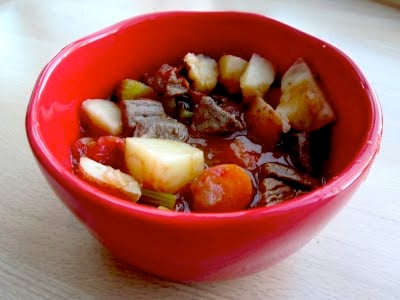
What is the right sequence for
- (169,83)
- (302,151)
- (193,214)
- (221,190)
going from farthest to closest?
(169,83)
(302,151)
(221,190)
(193,214)

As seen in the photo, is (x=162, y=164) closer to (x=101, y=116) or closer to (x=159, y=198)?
(x=159, y=198)

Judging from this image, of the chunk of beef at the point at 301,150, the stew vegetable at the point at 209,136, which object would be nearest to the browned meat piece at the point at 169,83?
the stew vegetable at the point at 209,136

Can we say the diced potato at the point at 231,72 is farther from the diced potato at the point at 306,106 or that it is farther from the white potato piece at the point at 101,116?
the white potato piece at the point at 101,116

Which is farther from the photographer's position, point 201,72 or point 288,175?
point 201,72

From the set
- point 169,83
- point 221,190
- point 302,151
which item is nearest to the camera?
point 221,190

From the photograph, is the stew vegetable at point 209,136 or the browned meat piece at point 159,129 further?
the browned meat piece at point 159,129

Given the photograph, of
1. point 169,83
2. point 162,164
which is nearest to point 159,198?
point 162,164
